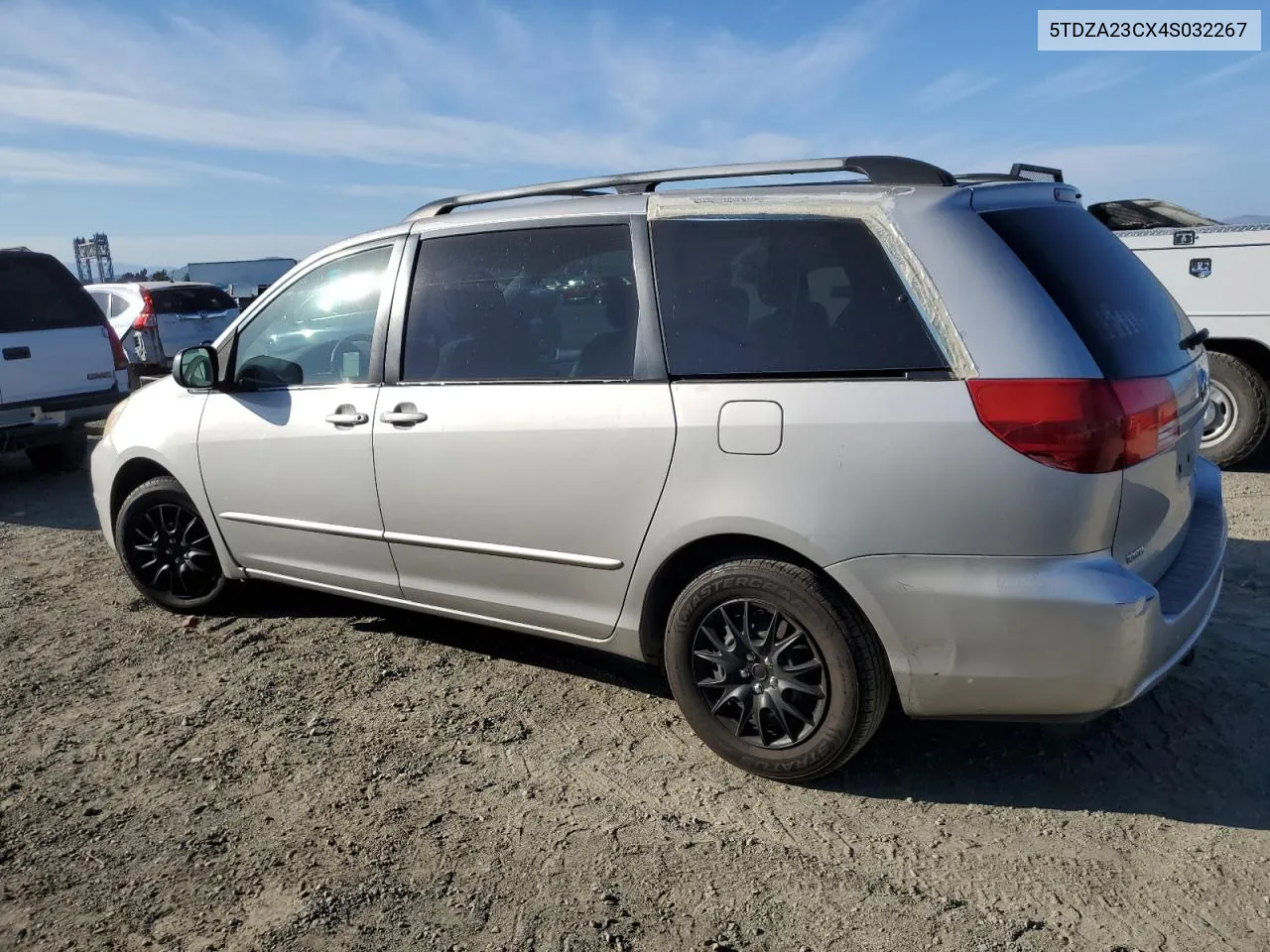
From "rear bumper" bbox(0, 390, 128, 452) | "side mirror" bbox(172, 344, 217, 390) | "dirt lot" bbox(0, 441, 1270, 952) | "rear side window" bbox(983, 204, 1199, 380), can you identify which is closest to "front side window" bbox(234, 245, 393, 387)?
"side mirror" bbox(172, 344, 217, 390)

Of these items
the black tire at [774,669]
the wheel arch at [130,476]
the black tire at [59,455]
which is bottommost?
the black tire at [774,669]

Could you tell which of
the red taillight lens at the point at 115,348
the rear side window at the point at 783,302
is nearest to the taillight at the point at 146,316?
the red taillight lens at the point at 115,348

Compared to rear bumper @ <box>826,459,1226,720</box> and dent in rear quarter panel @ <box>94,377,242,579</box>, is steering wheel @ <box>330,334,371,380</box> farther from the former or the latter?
rear bumper @ <box>826,459,1226,720</box>

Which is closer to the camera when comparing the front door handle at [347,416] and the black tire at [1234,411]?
the front door handle at [347,416]

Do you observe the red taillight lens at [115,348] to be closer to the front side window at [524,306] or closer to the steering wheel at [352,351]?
the steering wheel at [352,351]

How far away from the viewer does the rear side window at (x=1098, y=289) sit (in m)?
2.71

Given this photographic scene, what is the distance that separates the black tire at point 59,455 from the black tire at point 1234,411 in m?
8.97

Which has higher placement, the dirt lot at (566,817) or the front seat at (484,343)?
the front seat at (484,343)

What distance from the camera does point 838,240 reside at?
294 centimetres

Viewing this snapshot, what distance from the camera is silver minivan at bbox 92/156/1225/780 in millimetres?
2631

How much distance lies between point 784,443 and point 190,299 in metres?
14.3

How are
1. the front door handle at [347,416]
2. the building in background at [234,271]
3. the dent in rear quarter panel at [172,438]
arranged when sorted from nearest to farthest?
1. the front door handle at [347,416]
2. the dent in rear quarter panel at [172,438]
3. the building in background at [234,271]

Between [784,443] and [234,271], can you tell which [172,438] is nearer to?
[784,443]

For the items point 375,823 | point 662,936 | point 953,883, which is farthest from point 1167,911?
point 375,823
